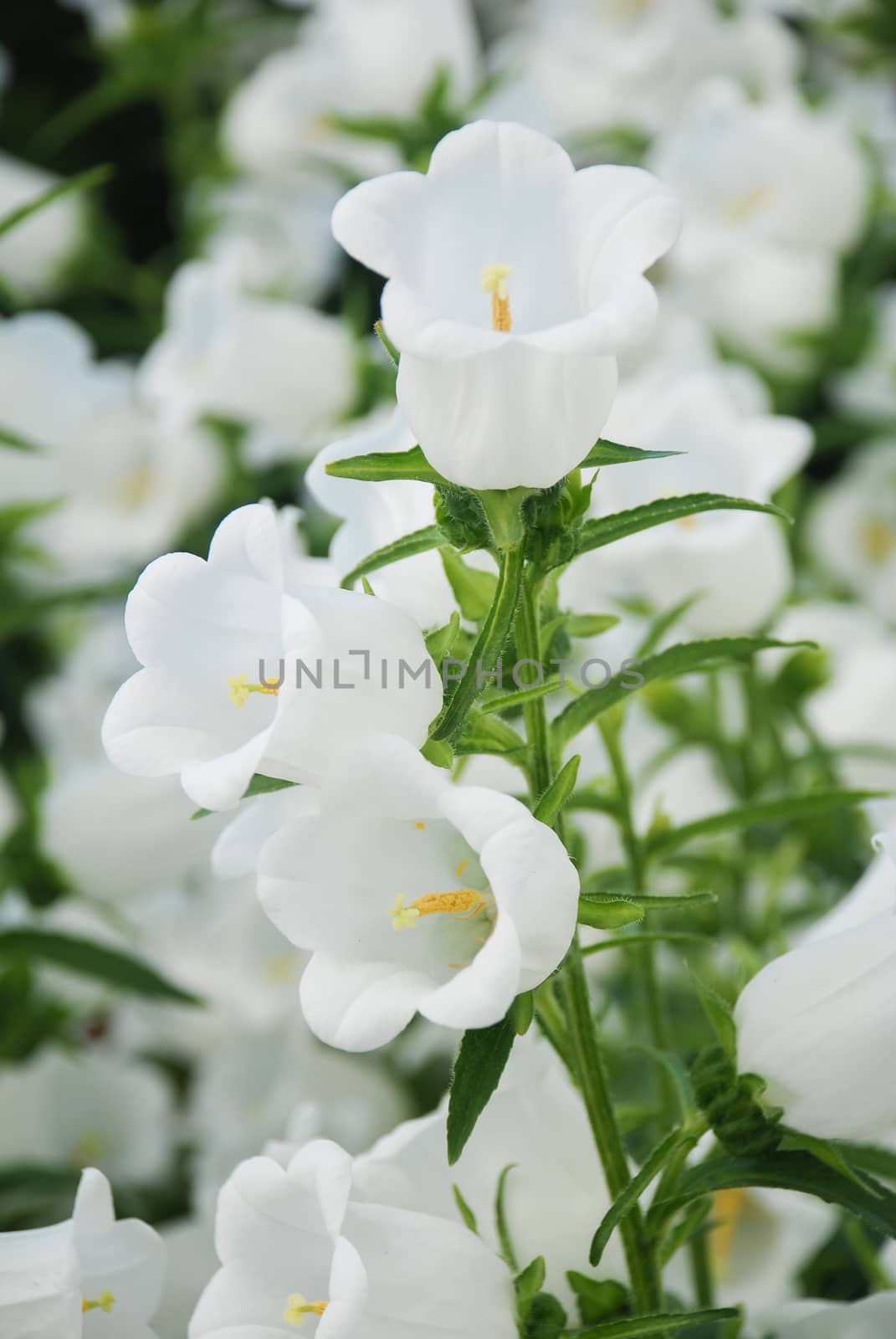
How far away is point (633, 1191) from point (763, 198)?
1413 millimetres

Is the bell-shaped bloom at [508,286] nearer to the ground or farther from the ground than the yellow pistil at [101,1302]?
farther from the ground

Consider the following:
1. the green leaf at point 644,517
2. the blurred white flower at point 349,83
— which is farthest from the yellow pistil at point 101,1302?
the blurred white flower at point 349,83

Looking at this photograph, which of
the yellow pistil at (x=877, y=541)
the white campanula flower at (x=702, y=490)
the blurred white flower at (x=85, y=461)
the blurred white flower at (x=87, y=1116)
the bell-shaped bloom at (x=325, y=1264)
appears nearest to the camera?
the bell-shaped bloom at (x=325, y=1264)

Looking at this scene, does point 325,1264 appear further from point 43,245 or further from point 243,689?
point 43,245

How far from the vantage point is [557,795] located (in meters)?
0.60

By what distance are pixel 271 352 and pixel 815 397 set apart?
30.9 inches

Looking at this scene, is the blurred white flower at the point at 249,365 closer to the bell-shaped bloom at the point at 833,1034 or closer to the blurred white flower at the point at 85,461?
the blurred white flower at the point at 85,461

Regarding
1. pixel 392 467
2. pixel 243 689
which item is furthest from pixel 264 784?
pixel 392 467

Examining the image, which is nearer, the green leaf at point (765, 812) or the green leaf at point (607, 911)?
the green leaf at point (607, 911)

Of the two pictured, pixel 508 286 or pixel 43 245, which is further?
pixel 43 245

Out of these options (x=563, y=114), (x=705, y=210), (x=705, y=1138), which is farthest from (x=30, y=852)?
(x=563, y=114)

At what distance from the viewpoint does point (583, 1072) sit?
2.26ft

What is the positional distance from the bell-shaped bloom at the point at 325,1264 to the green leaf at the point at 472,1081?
7cm

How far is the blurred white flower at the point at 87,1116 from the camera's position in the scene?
1313 millimetres
